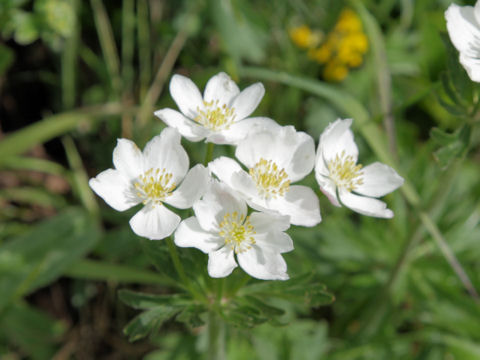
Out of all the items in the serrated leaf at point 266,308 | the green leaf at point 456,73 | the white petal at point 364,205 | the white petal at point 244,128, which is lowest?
the serrated leaf at point 266,308

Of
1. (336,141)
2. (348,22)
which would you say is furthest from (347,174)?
(348,22)

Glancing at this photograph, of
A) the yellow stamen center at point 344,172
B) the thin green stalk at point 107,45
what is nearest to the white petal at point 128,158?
the yellow stamen center at point 344,172

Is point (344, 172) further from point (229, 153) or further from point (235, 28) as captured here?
point (235, 28)

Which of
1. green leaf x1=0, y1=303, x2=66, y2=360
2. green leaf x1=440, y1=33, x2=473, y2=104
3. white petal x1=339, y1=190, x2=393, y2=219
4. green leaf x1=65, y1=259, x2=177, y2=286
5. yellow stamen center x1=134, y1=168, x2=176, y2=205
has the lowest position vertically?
green leaf x1=0, y1=303, x2=66, y2=360

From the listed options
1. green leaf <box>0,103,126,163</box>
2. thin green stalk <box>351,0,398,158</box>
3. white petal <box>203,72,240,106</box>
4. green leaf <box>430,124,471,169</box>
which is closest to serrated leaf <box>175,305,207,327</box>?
white petal <box>203,72,240,106</box>

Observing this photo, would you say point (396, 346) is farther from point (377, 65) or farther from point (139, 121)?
point (139, 121)

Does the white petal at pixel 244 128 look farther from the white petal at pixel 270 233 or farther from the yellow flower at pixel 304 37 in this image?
the yellow flower at pixel 304 37

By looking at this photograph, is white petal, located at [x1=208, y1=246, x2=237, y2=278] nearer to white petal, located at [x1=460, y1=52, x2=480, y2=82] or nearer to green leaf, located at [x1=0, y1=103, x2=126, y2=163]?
white petal, located at [x1=460, y1=52, x2=480, y2=82]
